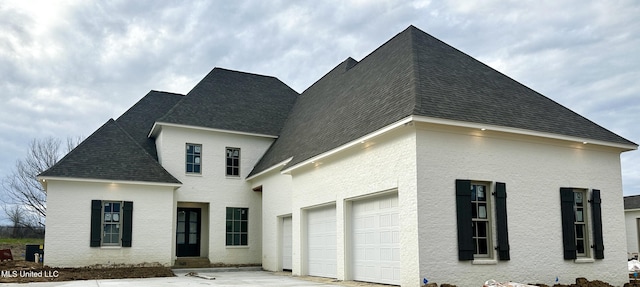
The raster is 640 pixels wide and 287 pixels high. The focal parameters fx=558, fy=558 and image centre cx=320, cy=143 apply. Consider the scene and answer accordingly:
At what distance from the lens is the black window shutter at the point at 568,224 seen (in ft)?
44.8

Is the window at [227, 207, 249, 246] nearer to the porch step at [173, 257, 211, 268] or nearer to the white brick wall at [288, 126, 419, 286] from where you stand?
the porch step at [173, 257, 211, 268]

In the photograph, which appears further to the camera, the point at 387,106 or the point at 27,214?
the point at 27,214

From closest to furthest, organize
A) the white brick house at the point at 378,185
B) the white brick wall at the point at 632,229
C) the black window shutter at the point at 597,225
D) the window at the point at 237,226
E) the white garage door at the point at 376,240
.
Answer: the white brick house at the point at 378,185 → the white garage door at the point at 376,240 → the black window shutter at the point at 597,225 → the window at the point at 237,226 → the white brick wall at the point at 632,229

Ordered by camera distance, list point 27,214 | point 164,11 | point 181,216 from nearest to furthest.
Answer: point 164,11
point 181,216
point 27,214

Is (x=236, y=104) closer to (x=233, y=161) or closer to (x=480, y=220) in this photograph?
(x=233, y=161)

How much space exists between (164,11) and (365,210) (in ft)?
31.9

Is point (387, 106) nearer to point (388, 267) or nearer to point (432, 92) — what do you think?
point (432, 92)

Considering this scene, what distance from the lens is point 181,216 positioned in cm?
2402

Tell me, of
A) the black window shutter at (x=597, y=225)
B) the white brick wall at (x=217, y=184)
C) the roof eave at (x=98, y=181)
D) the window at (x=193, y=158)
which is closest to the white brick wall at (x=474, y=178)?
the black window shutter at (x=597, y=225)

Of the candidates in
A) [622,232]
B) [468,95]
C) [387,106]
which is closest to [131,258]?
[387,106]

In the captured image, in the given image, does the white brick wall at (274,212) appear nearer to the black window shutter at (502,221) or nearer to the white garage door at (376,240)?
the white garage door at (376,240)

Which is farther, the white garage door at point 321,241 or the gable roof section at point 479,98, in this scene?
the white garage door at point 321,241

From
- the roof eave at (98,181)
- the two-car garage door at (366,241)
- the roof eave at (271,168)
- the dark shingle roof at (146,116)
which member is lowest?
the two-car garage door at (366,241)

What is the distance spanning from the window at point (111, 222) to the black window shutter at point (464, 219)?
13.3m
